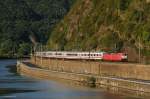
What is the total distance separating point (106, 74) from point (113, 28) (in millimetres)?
56768

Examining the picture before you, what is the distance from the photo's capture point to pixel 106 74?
102750mm

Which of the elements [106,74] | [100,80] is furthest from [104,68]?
[100,80]

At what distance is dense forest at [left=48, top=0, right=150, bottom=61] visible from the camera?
13762 centimetres

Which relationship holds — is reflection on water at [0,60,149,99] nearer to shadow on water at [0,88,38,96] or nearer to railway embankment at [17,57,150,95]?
shadow on water at [0,88,38,96]

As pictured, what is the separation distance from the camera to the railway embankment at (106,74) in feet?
278

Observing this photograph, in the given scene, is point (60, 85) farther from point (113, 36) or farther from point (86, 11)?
point (86, 11)

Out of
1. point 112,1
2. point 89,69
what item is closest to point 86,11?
point 112,1

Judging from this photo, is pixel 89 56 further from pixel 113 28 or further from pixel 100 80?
pixel 113 28

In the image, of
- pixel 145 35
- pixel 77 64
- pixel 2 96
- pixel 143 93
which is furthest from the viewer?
pixel 145 35

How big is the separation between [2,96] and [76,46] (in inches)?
3511

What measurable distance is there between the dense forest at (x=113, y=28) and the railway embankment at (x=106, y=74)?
1441 centimetres

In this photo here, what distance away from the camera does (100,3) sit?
597ft

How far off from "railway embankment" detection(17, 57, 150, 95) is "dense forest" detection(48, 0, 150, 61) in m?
14.4

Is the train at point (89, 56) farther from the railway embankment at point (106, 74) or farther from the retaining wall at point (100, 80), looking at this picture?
the retaining wall at point (100, 80)
